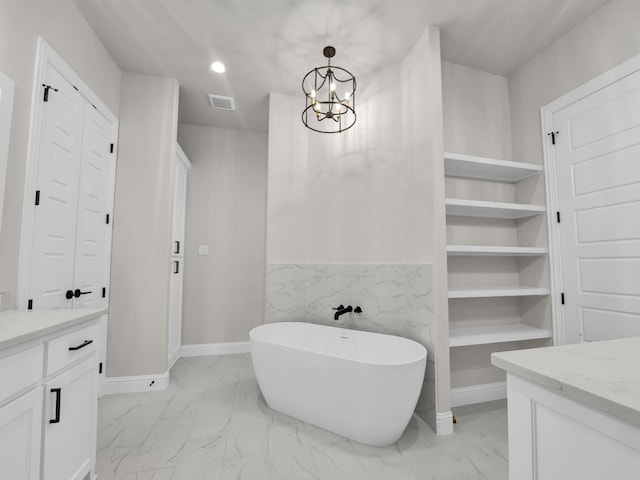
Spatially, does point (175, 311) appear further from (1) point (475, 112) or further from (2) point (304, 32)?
(1) point (475, 112)

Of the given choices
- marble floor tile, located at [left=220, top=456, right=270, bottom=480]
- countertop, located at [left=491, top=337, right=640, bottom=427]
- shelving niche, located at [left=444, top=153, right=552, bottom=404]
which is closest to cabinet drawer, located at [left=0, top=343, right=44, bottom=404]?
marble floor tile, located at [left=220, top=456, right=270, bottom=480]

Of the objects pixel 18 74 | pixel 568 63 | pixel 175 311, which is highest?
pixel 568 63

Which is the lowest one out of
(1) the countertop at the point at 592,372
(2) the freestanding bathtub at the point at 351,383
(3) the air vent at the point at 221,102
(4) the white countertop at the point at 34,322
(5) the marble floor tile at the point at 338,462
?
(5) the marble floor tile at the point at 338,462

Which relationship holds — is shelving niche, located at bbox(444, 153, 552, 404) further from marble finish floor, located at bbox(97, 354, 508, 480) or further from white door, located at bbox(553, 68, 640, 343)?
marble finish floor, located at bbox(97, 354, 508, 480)

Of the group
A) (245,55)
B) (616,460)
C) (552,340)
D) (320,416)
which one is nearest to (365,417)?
(320,416)

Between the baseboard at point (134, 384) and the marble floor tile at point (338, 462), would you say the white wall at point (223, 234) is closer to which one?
the baseboard at point (134, 384)

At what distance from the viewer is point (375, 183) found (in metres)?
2.83

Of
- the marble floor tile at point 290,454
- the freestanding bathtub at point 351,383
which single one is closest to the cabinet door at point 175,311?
the freestanding bathtub at point 351,383

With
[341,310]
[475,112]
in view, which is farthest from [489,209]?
[341,310]

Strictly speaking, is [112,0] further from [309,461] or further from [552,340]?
[552,340]

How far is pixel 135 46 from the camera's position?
2.51m

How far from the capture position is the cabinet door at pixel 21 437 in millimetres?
954

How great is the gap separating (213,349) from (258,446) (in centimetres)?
211

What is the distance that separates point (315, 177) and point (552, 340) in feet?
8.39
